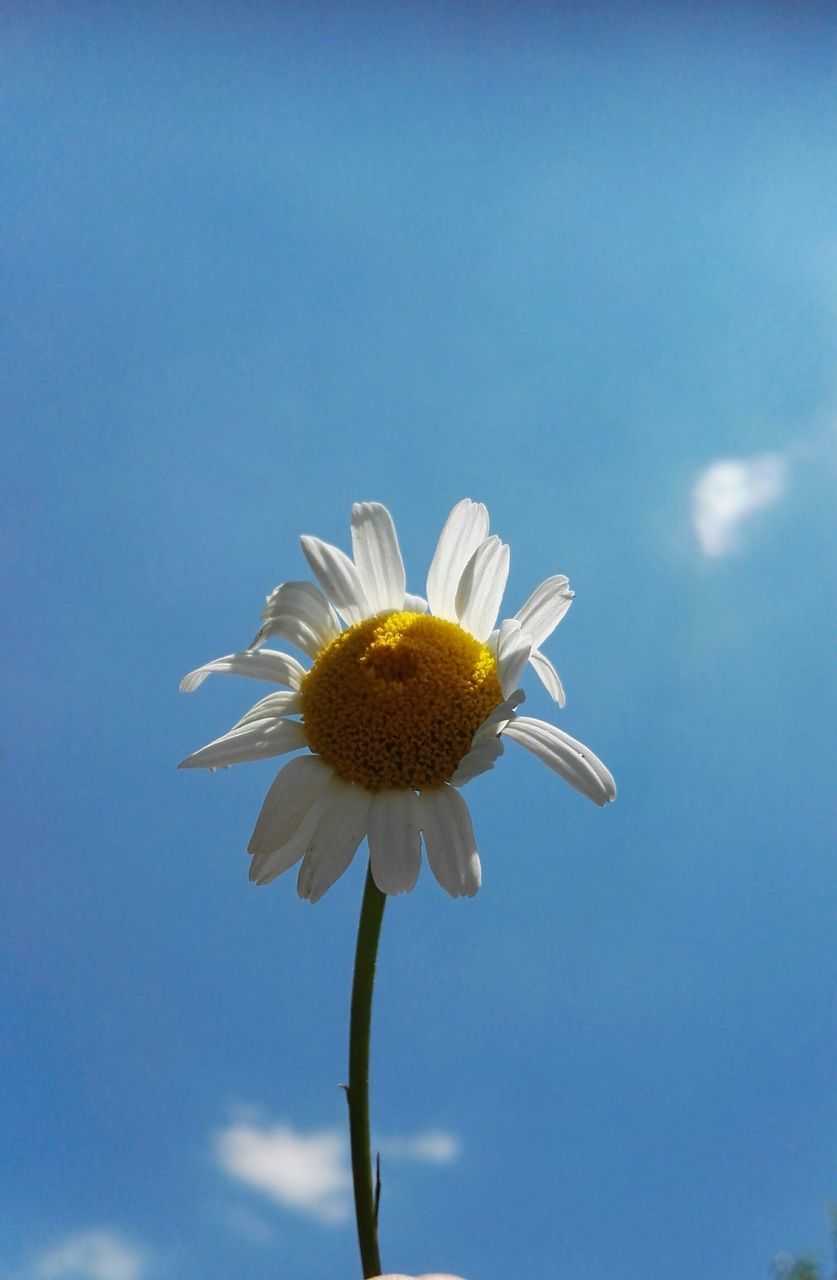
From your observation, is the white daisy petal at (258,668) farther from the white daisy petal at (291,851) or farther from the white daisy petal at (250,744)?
the white daisy petal at (291,851)

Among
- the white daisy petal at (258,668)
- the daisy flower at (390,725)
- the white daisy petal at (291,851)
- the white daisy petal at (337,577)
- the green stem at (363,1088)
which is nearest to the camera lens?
the green stem at (363,1088)

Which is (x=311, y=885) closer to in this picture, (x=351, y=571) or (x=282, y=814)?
(x=282, y=814)

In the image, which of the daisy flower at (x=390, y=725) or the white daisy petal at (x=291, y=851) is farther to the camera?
the white daisy petal at (x=291, y=851)

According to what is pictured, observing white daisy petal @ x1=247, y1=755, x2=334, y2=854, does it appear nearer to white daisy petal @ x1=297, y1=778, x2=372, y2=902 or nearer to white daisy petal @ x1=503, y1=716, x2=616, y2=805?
white daisy petal @ x1=297, y1=778, x2=372, y2=902

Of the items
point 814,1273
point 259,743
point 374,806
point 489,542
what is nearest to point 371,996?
point 374,806

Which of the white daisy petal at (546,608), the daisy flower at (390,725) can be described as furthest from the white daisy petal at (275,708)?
the white daisy petal at (546,608)

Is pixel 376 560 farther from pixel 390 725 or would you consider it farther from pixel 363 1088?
pixel 363 1088

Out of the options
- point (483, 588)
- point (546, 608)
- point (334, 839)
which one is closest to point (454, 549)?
point (483, 588)

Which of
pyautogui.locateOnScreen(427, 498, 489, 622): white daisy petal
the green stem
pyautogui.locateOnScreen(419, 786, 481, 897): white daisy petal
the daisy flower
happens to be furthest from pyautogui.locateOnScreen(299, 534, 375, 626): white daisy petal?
the green stem
